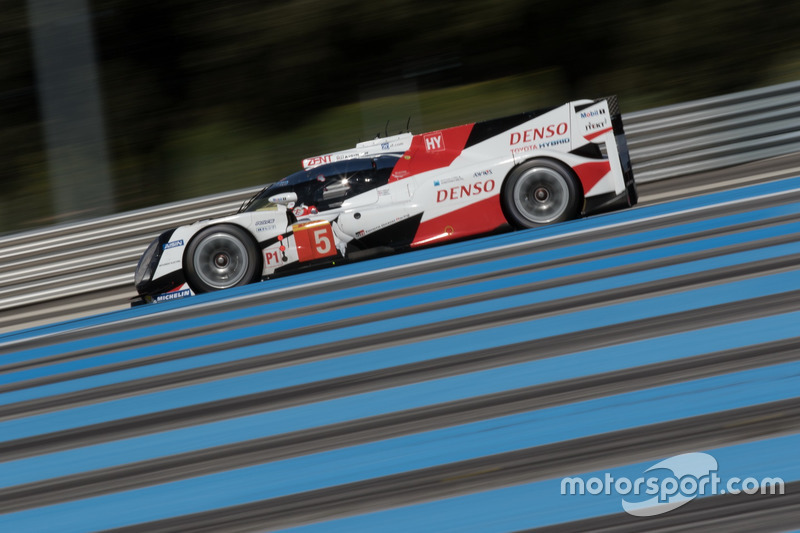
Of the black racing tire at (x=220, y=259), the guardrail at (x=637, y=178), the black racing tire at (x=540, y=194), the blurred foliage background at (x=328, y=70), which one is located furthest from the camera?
the blurred foliage background at (x=328, y=70)

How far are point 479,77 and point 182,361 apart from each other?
31.4ft

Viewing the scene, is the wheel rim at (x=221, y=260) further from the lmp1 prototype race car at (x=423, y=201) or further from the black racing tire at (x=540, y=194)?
the black racing tire at (x=540, y=194)

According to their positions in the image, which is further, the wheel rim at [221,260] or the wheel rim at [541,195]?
the wheel rim at [221,260]

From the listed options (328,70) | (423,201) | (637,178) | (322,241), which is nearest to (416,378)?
(423,201)

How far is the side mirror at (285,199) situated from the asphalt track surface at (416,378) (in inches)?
87.8

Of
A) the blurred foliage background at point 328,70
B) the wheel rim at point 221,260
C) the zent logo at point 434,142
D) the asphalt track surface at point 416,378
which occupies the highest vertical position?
the blurred foliage background at point 328,70

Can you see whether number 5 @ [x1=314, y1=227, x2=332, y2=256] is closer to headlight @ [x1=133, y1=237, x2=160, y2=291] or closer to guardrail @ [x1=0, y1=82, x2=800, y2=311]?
headlight @ [x1=133, y1=237, x2=160, y2=291]

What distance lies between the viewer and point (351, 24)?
520 inches

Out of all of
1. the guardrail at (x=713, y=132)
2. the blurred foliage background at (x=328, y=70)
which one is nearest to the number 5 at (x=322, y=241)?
the guardrail at (x=713, y=132)

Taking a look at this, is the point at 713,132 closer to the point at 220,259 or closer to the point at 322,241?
the point at 322,241

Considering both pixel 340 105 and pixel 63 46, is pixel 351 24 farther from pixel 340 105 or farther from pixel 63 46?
pixel 63 46

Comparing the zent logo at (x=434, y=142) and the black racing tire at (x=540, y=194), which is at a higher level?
the zent logo at (x=434, y=142)

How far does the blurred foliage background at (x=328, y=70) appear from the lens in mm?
12180

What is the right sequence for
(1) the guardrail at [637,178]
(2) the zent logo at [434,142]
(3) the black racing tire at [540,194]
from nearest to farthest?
(3) the black racing tire at [540,194]
(2) the zent logo at [434,142]
(1) the guardrail at [637,178]
